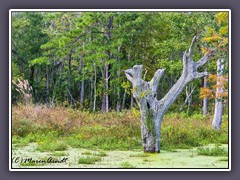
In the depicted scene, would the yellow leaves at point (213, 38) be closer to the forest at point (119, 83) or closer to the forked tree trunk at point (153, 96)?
the forest at point (119, 83)

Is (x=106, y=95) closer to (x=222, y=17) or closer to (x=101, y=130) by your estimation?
(x=101, y=130)

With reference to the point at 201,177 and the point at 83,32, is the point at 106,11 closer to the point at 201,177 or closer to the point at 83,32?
the point at 83,32

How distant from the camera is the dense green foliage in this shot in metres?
12.0

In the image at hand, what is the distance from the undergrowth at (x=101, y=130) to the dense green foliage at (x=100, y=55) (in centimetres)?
17

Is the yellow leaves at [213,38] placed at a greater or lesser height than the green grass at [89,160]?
greater

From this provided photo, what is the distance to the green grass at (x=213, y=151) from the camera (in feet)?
38.7

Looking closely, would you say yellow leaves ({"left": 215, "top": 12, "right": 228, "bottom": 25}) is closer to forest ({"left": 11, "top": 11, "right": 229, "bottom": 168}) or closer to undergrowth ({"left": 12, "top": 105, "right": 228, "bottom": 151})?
forest ({"left": 11, "top": 11, "right": 229, "bottom": 168})

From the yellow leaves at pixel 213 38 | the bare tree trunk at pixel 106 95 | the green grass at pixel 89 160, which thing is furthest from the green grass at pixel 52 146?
the yellow leaves at pixel 213 38

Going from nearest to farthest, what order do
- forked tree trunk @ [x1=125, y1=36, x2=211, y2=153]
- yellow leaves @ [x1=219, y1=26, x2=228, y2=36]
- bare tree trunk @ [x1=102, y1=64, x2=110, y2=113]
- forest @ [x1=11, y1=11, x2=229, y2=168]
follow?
yellow leaves @ [x1=219, y1=26, x2=228, y2=36], forest @ [x1=11, y1=11, x2=229, y2=168], forked tree trunk @ [x1=125, y1=36, x2=211, y2=153], bare tree trunk @ [x1=102, y1=64, x2=110, y2=113]

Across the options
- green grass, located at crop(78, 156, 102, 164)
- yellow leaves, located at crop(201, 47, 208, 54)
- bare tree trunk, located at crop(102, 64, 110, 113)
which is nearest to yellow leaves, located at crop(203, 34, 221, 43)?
yellow leaves, located at crop(201, 47, 208, 54)

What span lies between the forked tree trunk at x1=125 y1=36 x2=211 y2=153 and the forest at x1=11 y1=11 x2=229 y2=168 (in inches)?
0.6

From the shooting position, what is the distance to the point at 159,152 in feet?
39.5

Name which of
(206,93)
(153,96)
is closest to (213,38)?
(206,93)

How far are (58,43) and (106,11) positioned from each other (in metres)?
1.02
